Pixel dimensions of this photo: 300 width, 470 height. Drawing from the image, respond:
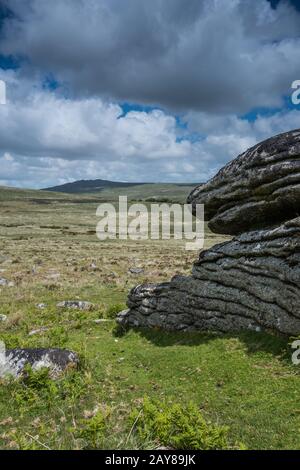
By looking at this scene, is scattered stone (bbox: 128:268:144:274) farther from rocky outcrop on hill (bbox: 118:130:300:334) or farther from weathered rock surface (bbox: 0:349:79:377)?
weathered rock surface (bbox: 0:349:79:377)

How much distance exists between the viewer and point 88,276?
139ft

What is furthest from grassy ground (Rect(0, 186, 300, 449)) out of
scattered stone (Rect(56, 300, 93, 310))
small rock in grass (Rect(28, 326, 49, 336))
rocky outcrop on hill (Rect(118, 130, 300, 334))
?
scattered stone (Rect(56, 300, 93, 310))

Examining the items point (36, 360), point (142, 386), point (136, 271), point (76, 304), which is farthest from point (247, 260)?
point (136, 271)

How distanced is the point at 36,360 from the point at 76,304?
487 inches

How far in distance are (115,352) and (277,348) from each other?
26.1ft

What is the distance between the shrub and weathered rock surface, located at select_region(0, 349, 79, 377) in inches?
224

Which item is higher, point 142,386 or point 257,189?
point 257,189

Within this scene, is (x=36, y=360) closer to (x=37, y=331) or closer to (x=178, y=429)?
(x=37, y=331)

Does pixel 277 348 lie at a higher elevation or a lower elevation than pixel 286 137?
lower

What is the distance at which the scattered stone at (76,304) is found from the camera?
29.5 m

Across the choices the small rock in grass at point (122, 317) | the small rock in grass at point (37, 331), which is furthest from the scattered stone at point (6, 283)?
the small rock in grass at point (122, 317)

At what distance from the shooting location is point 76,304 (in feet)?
97.9
